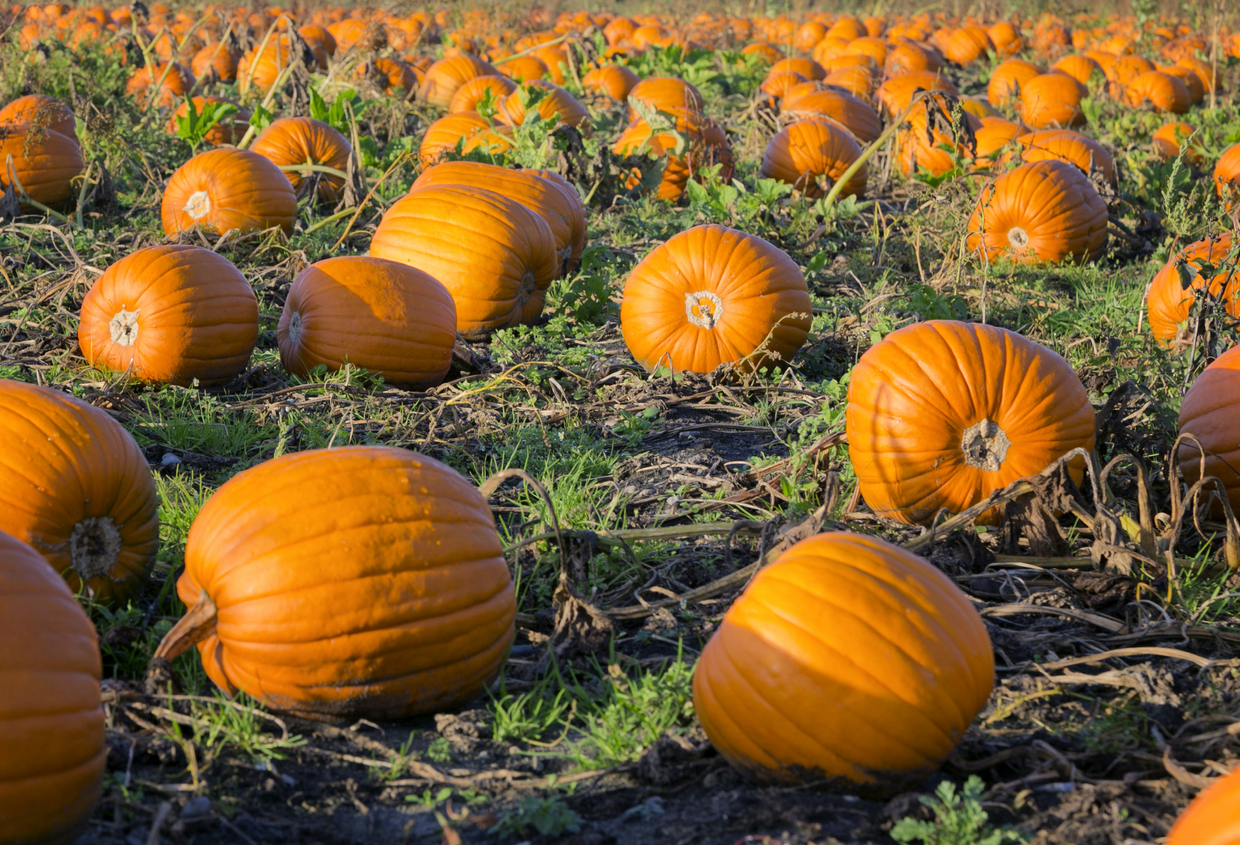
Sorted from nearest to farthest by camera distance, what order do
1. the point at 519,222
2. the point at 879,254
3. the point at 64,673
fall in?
1. the point at 64,673
2. the point at 519,222
3. the point at 879,254

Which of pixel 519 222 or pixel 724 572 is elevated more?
pixel 519 222

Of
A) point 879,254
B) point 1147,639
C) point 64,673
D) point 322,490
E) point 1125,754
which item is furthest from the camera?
point 879,254

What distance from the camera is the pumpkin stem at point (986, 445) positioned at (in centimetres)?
352

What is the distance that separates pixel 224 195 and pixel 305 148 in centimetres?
156

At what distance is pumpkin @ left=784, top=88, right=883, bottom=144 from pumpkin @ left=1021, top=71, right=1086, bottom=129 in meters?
3.12

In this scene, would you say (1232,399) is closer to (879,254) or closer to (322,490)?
(322,490)

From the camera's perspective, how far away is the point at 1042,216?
23.4 feet

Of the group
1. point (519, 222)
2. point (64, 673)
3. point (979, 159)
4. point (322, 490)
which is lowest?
point (64, 673)

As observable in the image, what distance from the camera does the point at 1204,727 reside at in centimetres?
250

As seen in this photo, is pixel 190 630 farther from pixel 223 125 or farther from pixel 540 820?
pixel 223 125

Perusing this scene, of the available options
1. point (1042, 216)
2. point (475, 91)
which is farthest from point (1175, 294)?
point (475, 91)

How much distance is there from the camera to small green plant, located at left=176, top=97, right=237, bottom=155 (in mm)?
8328

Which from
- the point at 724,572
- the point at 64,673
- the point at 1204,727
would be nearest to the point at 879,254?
the point at 724,572

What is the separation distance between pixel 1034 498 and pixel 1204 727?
101 centimetres
